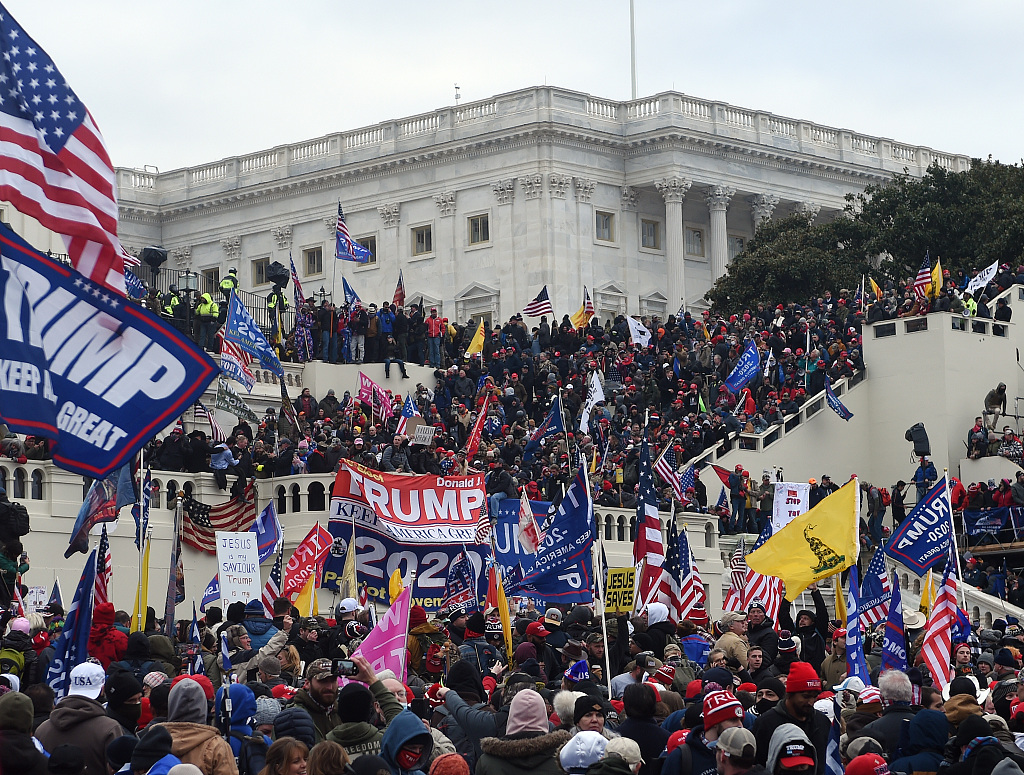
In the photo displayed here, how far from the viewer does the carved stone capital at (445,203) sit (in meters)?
80.4

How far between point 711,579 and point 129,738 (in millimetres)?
30012

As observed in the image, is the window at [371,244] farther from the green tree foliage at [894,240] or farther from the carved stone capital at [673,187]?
the green tree foliage at [894,240]

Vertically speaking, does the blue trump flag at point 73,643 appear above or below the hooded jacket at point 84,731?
above

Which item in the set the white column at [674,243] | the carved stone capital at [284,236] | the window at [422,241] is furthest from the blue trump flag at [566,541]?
the carved stone capital at [284,236]

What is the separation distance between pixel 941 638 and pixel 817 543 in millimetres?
3042

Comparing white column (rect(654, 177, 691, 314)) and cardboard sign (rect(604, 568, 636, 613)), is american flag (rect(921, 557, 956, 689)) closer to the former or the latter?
cardboard sign (rect(604, 568, 636, 613))

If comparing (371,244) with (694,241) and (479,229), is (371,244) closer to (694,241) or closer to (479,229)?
(479,229)

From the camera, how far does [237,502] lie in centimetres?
3616

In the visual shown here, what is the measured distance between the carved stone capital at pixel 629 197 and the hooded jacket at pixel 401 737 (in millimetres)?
68624

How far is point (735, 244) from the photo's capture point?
8362cm

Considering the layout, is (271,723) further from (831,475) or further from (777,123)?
(777,123)

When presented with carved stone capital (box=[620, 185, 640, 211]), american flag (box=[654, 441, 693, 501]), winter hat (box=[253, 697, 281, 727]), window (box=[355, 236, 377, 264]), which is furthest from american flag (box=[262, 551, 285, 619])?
window (box=[355, 236, 377, 264])

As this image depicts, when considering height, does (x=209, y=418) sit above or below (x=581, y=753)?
above

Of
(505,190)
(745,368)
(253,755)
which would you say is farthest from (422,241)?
(253,755)
